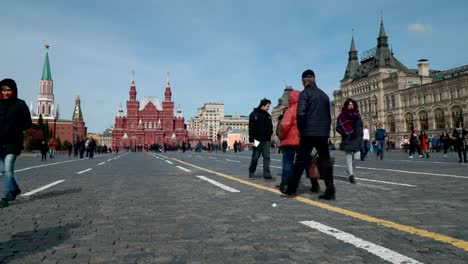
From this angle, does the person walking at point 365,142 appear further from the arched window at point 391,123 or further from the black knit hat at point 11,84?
the arched window at point 391,123

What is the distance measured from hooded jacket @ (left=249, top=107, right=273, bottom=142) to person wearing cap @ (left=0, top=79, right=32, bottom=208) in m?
4.98

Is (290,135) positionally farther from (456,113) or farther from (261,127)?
(456,113)

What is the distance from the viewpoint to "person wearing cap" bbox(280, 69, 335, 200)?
5.49 meters

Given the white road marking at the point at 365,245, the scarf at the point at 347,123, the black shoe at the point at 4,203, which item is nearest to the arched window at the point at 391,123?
the scarf at the point at 347,123

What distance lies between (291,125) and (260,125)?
2.63 meters

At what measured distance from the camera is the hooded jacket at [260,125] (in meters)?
8.87

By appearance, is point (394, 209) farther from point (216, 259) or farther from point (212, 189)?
point (212, 189)

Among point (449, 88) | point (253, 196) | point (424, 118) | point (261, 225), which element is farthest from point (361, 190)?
point (424, 118)

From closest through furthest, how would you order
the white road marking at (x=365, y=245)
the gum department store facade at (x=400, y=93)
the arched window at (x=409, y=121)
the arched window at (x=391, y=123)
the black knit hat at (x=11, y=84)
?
the white road marking at (x=365, y=245)
the black knit hat at (x=11, y=84)
the gum department store facade at (x=400, y=93)
the arched window at (x=409, y=121)
the arched window at (x=391, y=123)

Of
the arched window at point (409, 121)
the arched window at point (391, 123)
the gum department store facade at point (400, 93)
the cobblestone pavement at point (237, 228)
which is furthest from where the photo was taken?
the arched window at point (391, 123)

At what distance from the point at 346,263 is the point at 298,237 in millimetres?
756

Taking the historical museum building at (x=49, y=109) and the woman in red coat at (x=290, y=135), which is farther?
the historical museum building at (x=49, y=109)

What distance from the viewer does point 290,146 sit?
246 inches

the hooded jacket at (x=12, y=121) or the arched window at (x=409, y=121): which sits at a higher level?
the arched window at (x=409, y=121)
